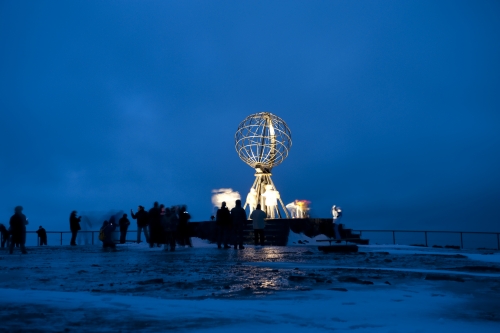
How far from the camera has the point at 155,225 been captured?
20.1 metres

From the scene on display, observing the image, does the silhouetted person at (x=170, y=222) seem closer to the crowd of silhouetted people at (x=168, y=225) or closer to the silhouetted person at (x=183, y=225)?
the crowd of silhouetted people at (x=168, y=225)

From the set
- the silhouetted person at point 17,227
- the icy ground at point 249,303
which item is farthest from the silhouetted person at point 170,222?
the icy ground at point 249,303

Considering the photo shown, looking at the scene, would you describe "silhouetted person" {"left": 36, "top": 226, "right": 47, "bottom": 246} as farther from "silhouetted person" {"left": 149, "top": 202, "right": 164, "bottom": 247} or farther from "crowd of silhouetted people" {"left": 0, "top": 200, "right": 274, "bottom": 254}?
"silhouetted person" {"left": 149, "top": 202, "right": 164, "bottom": 247}

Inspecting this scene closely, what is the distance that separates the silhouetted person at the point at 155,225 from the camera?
19.8 m

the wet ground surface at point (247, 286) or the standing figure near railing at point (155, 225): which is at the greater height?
the standing figure near railing at point (155, 225)

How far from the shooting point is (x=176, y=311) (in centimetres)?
449

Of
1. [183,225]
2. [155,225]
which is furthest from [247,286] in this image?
[183,225]

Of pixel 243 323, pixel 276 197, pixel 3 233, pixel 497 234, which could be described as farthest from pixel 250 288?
pixel 276 197

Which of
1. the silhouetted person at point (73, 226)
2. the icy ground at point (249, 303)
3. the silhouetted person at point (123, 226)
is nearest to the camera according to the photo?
the icy ground at point (249, 303)

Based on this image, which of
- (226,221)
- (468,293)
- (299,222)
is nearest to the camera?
(468,293)

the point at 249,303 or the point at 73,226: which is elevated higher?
the point at 73,226

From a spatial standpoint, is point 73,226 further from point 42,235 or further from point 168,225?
point 168,225

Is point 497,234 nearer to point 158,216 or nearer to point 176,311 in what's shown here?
point 158,216

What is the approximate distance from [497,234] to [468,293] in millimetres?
18720
